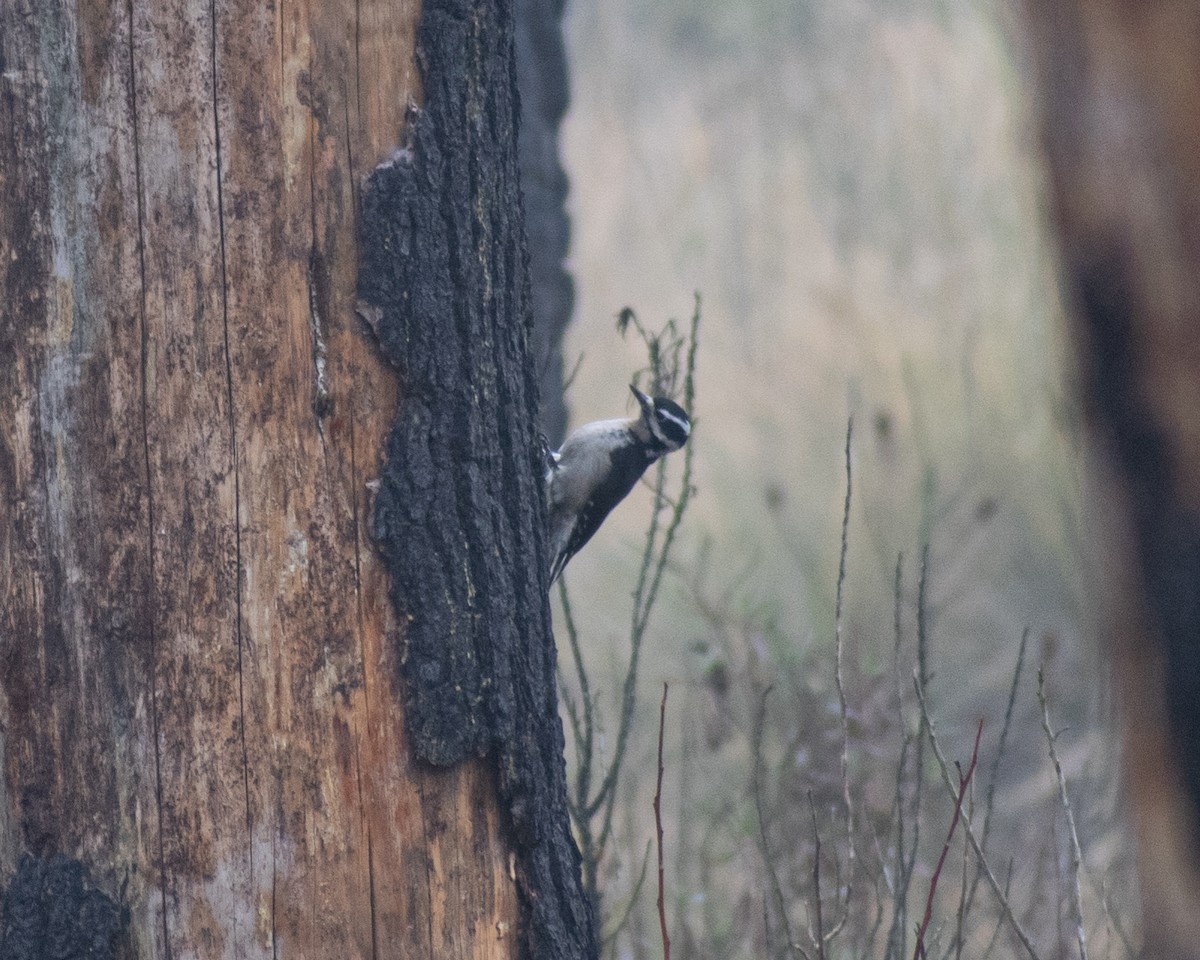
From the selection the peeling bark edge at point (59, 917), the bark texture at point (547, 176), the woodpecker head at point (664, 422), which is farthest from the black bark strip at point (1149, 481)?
the bark texture at point (547, 176)

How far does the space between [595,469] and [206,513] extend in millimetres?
2147

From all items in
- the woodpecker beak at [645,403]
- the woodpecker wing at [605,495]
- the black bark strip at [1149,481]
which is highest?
the woodpecker beak at [645,403]

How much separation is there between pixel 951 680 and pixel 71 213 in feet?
19.0

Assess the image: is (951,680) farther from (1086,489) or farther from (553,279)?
(1086,489)

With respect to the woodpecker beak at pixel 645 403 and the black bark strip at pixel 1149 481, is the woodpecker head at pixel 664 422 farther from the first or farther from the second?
the black bark strip at pixel 1149 481

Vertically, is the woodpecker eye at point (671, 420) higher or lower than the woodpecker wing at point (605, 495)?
higher

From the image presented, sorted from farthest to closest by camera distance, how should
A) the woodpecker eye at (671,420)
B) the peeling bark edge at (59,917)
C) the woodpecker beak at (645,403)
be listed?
the woodpecker beak at (645,403)
the woodpecker eye at (671,420)
the peeling bark edge at (59,917)

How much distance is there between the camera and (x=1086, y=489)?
1.83 ft

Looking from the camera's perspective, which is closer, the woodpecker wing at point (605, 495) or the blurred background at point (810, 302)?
the woodpecker wing at point (605, 495)

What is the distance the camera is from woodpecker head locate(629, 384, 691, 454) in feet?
11.4

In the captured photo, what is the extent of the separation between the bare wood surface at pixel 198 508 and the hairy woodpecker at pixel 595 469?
1939 millimetres

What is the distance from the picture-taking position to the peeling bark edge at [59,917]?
5.31 feet

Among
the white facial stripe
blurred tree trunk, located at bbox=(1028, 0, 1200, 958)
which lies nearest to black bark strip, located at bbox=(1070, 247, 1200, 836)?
blurred tree trunk, located at bbox=(1028, 0, 1200, 958)

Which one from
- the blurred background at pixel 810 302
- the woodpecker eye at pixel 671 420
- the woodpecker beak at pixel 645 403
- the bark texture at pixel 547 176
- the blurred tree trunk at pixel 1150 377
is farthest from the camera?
the blurred background at pixel 810 302
